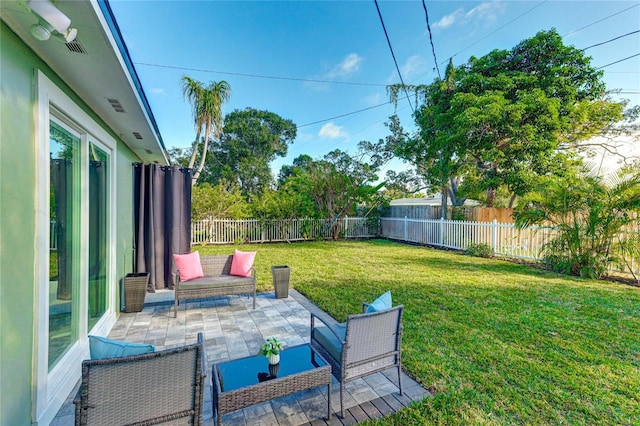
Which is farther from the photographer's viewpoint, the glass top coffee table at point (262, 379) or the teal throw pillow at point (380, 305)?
the teal throw pillow at point (380, 305)

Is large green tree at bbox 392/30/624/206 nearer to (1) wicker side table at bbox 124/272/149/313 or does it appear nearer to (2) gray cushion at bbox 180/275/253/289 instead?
(2) gray cushion at bbox 180/275/253/289

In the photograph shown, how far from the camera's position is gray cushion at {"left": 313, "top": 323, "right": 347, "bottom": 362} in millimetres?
2339

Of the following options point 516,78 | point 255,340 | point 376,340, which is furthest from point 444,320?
point 516,78

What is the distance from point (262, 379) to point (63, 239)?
229 centimetres

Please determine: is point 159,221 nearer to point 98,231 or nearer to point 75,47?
point 98,231

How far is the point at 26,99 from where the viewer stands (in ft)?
6.25

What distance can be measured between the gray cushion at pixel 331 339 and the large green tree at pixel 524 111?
10256 millimetres

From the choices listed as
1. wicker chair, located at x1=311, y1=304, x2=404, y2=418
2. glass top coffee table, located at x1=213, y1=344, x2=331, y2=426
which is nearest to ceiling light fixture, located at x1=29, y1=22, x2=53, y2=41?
glass top coffee table, located at x1=213, y1=344, x2=331, y2=426

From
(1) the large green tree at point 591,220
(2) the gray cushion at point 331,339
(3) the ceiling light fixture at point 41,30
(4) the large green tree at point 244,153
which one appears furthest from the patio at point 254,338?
(4) the large green tree at point 244,153

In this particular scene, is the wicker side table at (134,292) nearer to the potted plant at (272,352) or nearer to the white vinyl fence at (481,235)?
the potted plant at (272,352)

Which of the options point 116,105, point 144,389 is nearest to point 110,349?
point 144,389

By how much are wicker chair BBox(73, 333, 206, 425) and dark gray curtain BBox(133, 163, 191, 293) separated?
433 centimetres

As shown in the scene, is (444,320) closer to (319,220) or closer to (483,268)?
(483,268)

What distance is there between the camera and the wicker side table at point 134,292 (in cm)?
440
